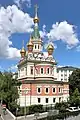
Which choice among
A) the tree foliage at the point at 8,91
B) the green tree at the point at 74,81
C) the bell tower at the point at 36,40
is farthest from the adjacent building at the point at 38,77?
the green tree at the point at 74,81

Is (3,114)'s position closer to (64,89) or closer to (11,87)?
(11,87)

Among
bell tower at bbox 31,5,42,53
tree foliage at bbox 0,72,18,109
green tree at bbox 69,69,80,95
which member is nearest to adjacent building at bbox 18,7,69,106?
bell tower at bbox 31,5,42,53

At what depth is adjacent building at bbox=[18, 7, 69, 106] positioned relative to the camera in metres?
65.9

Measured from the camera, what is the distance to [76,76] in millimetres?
87062

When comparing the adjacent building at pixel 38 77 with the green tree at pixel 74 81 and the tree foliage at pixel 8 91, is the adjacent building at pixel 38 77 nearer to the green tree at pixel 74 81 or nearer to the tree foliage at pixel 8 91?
the tree foliage at pixel 8 91


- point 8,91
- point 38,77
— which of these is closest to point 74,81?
point 38,77

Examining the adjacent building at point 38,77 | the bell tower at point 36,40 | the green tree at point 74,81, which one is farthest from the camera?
the green tree at point 74,81

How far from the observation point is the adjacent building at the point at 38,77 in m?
65.9

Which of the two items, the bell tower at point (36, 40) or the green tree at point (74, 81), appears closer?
the bell tower at point (36, 40)

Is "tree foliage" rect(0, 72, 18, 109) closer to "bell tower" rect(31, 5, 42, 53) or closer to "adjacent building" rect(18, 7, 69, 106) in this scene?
"adjacent building" rect(18, 7, 69, 106)

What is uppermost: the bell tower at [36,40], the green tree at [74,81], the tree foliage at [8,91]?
the bell tower at [36,40]

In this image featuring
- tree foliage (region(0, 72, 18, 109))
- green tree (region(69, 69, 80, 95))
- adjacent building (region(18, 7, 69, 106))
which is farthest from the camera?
green tree (region(69, 69, 80, 95))

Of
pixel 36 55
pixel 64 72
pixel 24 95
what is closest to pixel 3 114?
pixel 24 95

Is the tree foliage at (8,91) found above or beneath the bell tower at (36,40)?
beneath
